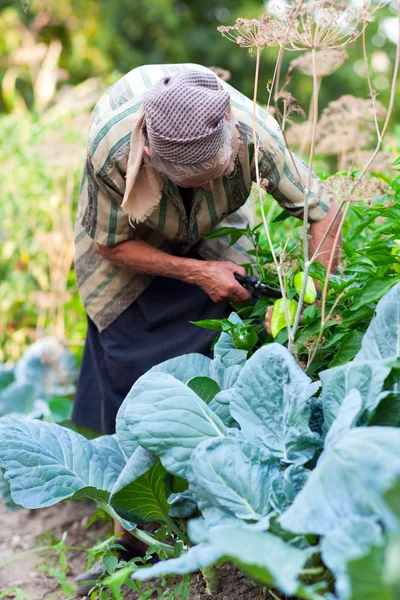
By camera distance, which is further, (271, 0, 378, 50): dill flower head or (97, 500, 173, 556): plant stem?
(97, 500, 173, 556): plant stem

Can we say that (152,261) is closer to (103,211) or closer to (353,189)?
(103,211)

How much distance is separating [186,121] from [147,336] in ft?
2.90

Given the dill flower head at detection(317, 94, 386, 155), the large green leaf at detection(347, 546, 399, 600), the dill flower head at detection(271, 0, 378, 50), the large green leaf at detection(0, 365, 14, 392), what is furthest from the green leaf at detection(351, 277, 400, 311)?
the large green leaf at detection(0, 365, 14, 392)

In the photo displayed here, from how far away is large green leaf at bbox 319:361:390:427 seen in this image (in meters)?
1.46

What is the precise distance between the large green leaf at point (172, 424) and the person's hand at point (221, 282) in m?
0.55

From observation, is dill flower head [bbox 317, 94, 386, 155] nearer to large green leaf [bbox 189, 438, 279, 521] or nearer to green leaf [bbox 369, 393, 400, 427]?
green leaf [bbox 369, 393, 400, 427]

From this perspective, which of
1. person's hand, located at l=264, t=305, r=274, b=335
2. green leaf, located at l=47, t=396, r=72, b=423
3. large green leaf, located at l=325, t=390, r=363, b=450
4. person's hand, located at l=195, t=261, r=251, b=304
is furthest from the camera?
green leaf, located at l=47, t=396, r=72, b=423

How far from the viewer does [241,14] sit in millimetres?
9344

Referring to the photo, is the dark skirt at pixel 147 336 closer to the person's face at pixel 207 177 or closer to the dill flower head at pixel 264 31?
the person's face at pixel 207 177

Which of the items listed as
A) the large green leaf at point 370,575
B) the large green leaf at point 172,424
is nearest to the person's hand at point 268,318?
the large green leaf at point 172,424

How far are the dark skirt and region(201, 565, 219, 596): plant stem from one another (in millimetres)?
747

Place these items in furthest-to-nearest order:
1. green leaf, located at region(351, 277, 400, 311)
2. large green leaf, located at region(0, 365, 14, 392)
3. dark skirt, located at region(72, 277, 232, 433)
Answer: large green leaf, located at region(0, 365, 14, 392) → dark skirt, located at region(72, 277, 232, 433) → green leaf, located at region(351, 277, 400, 311)

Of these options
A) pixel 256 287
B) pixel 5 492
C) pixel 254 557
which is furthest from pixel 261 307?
pixel 5 492

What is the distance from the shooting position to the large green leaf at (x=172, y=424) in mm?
1597
